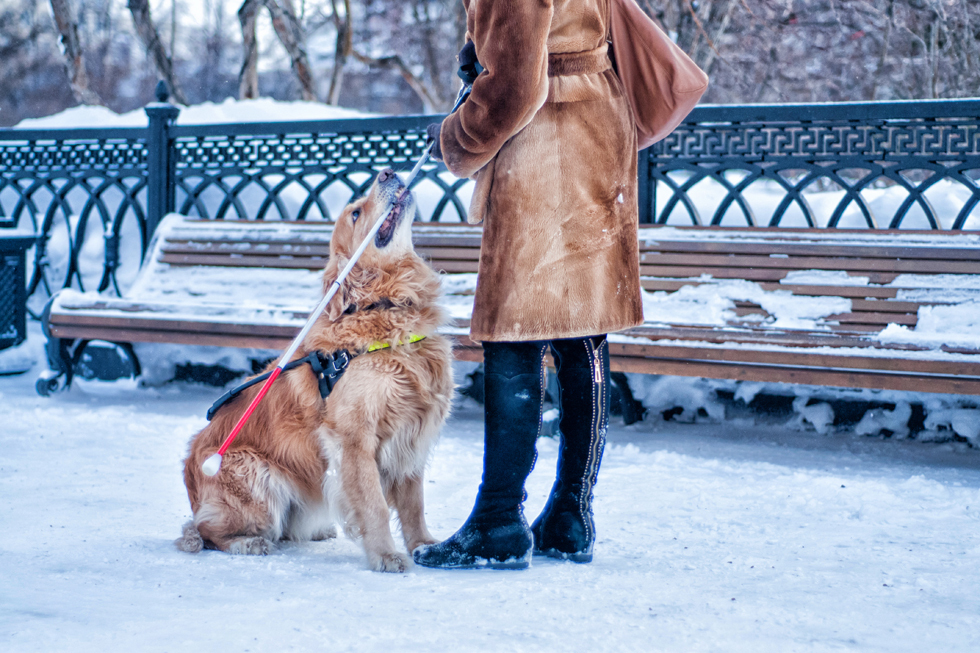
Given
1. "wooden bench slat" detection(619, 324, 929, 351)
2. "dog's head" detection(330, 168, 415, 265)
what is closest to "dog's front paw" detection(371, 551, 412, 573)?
"dog's head" detection(330, 168, 415, 265)

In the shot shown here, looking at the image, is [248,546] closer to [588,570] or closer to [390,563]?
[390,563]

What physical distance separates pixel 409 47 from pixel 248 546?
19.7 m

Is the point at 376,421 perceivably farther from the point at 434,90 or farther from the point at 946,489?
the point at 434,90

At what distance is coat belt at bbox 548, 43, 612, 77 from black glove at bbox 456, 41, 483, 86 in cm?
21

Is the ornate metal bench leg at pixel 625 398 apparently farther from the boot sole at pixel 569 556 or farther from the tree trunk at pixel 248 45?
the tree trunk at pixel 248 45

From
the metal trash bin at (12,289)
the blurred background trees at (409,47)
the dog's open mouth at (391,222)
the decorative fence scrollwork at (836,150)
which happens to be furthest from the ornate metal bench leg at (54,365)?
the blurred background trees at (409,47)

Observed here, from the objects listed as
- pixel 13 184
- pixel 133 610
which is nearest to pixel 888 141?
pixel 133 610

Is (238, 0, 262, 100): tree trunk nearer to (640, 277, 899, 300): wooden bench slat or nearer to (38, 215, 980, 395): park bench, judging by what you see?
(38, 215, 980, 395): park bench

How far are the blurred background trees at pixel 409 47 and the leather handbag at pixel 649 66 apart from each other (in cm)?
634

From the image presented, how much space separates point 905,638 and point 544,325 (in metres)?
1.15

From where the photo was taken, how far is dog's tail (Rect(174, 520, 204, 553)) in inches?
102

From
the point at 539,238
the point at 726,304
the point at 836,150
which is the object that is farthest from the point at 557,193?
the point at 836,150

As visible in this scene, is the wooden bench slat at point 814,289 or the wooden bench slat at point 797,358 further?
the wooden bench slat at point 814,289

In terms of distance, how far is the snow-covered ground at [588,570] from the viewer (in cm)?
189
